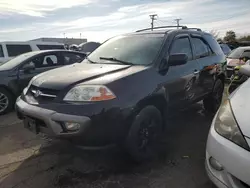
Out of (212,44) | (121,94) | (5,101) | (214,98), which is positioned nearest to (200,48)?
(212,44)

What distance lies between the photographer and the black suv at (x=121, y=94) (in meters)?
2.65

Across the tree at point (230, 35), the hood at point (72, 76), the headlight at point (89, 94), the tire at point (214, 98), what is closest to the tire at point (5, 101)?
the hood at point (72, 76)

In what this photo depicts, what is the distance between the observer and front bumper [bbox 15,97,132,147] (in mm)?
2592

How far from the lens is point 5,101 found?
564 cm

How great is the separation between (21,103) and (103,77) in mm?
1115

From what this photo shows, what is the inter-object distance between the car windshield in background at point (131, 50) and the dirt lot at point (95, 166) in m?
1.26

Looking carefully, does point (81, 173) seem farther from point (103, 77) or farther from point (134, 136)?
point (103, 77)

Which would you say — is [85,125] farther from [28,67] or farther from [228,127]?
[28,67]

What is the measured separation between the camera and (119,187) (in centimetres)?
267

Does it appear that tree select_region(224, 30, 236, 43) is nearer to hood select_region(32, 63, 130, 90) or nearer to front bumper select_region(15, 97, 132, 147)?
hood select_region(32, 63, 130, 90)

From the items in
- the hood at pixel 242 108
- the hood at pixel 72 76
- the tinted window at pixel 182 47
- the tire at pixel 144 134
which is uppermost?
the tinted window at pixel 182 47

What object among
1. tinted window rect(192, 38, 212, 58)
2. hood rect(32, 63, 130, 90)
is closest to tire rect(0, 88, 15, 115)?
hood rect(32, 63, 130, 90)

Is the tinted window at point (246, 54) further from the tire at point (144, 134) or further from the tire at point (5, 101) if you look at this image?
the tire at point (5, 101)

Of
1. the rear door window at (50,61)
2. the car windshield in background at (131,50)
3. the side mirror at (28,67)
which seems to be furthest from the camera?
the rear door window at (50,61)
